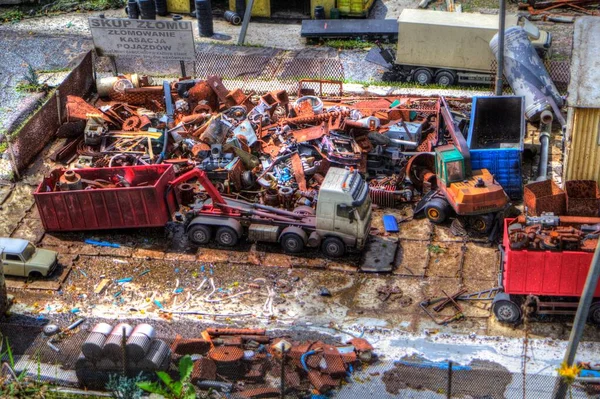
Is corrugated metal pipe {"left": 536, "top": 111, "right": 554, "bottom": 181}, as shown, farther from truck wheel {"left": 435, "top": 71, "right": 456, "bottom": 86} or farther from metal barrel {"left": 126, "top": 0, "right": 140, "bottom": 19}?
metal barrel {"left": 126, "top": 0, "right": 140, "bottom": 19}

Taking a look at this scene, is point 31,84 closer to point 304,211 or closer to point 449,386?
point 304,211

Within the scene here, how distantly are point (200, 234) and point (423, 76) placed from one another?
13313 mm

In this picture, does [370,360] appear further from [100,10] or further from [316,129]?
[100,10]

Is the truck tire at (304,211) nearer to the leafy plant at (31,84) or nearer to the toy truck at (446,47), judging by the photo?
the toy truck at (446,47)

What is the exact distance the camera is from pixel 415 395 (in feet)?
57.3

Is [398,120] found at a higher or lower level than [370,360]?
higher

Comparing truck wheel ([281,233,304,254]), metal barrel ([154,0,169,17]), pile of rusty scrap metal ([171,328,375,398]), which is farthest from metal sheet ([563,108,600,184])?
metal barrel ([154,0,169,17])

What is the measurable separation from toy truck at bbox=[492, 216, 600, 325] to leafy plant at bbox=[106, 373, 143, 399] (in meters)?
8.81

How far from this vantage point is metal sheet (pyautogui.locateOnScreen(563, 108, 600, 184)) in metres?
23.0

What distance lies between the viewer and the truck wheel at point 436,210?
23312mm

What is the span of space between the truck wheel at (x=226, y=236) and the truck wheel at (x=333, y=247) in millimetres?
2524

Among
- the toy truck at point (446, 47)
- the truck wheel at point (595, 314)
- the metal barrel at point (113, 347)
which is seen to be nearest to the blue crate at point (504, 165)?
the truck wheel at point (595, 314)

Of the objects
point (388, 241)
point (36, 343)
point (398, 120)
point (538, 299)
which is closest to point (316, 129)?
point (398, 120)

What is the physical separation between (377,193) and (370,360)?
7.34m
